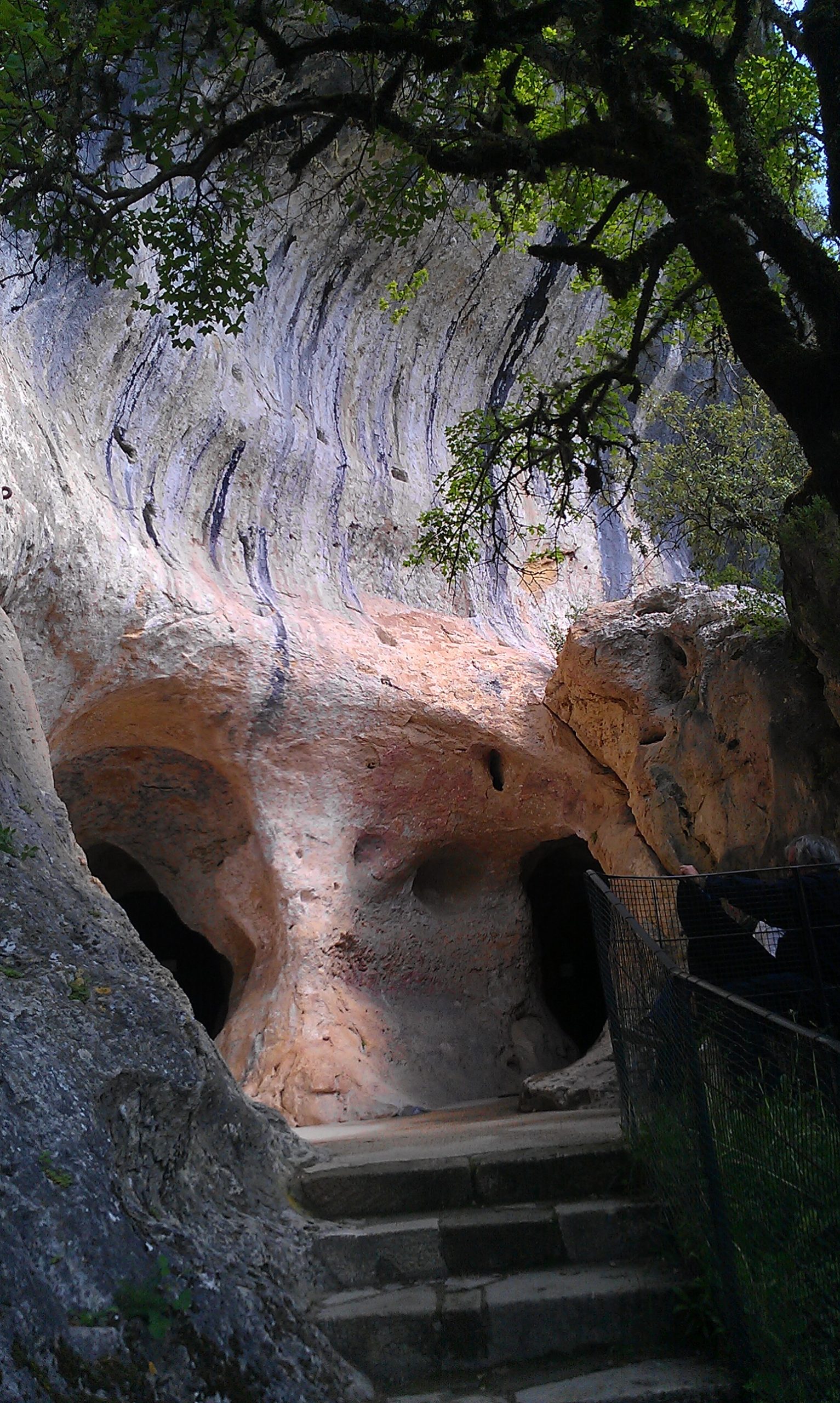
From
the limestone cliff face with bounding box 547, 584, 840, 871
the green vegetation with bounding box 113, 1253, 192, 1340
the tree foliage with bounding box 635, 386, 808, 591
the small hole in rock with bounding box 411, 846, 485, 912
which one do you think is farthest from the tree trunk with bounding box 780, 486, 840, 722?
the green vegetation with bounding box 113, 1253, 192, 1340

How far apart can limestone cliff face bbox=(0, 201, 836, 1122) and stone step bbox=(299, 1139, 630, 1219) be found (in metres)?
4.12

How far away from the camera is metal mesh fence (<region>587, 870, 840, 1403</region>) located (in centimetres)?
211

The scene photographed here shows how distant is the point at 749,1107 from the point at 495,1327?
1229 mm

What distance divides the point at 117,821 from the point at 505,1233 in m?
7.72

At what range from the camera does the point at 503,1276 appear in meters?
3.36

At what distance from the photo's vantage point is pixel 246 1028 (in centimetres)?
895

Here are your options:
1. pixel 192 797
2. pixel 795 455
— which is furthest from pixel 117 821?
pixel 795 455

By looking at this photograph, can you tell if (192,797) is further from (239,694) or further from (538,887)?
(538,887)

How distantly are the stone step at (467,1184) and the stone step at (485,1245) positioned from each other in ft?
0.74

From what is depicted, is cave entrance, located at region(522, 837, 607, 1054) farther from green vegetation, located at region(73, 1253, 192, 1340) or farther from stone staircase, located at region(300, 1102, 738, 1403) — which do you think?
green vegetation, located at region(73, 1253, 192, 1340)

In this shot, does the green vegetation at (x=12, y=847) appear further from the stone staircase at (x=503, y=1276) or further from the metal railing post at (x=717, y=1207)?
the metal railing post at (x=717, y=1207)

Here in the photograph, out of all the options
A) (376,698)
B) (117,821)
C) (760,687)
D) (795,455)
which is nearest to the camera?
(760,687)

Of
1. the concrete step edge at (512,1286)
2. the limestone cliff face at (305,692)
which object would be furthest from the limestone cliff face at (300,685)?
the concrete step edge at (512,1286)

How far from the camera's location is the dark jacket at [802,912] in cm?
415
